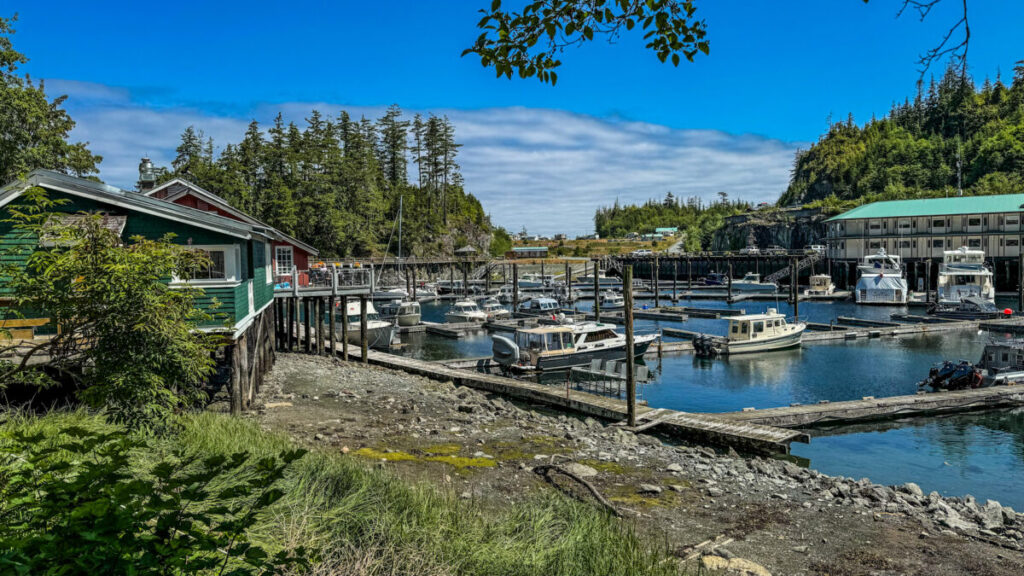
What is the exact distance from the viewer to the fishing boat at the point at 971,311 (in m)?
53.8

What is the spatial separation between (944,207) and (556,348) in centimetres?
7667

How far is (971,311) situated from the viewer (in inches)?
2147

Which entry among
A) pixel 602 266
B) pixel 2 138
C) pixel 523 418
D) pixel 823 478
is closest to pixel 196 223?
pixel 523 418

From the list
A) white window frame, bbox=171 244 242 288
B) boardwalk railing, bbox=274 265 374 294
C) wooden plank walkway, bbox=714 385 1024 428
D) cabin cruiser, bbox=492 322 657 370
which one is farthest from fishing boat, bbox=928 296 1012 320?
white window frame, bbox=171 244 242 288

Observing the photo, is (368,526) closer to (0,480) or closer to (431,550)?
(431,550)

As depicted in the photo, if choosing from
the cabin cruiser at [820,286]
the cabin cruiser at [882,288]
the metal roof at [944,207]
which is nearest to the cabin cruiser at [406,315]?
the cabin cruiser at [882,288]

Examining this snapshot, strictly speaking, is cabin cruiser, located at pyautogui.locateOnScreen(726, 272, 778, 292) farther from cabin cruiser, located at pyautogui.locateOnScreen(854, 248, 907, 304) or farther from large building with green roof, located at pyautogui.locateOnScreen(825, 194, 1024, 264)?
cabin cruiser, located at pyautogui.locateOnScreen(854, 248, 907, 304)

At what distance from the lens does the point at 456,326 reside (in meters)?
50.2

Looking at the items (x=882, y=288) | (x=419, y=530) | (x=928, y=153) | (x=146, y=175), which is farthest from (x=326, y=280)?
(x=928, y=153)

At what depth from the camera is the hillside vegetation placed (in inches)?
4306

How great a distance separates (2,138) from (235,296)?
1138 inches

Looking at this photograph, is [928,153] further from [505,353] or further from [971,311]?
[505,353]

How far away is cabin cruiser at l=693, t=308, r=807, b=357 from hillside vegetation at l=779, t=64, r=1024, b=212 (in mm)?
78497

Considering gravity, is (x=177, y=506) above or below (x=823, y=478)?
above
